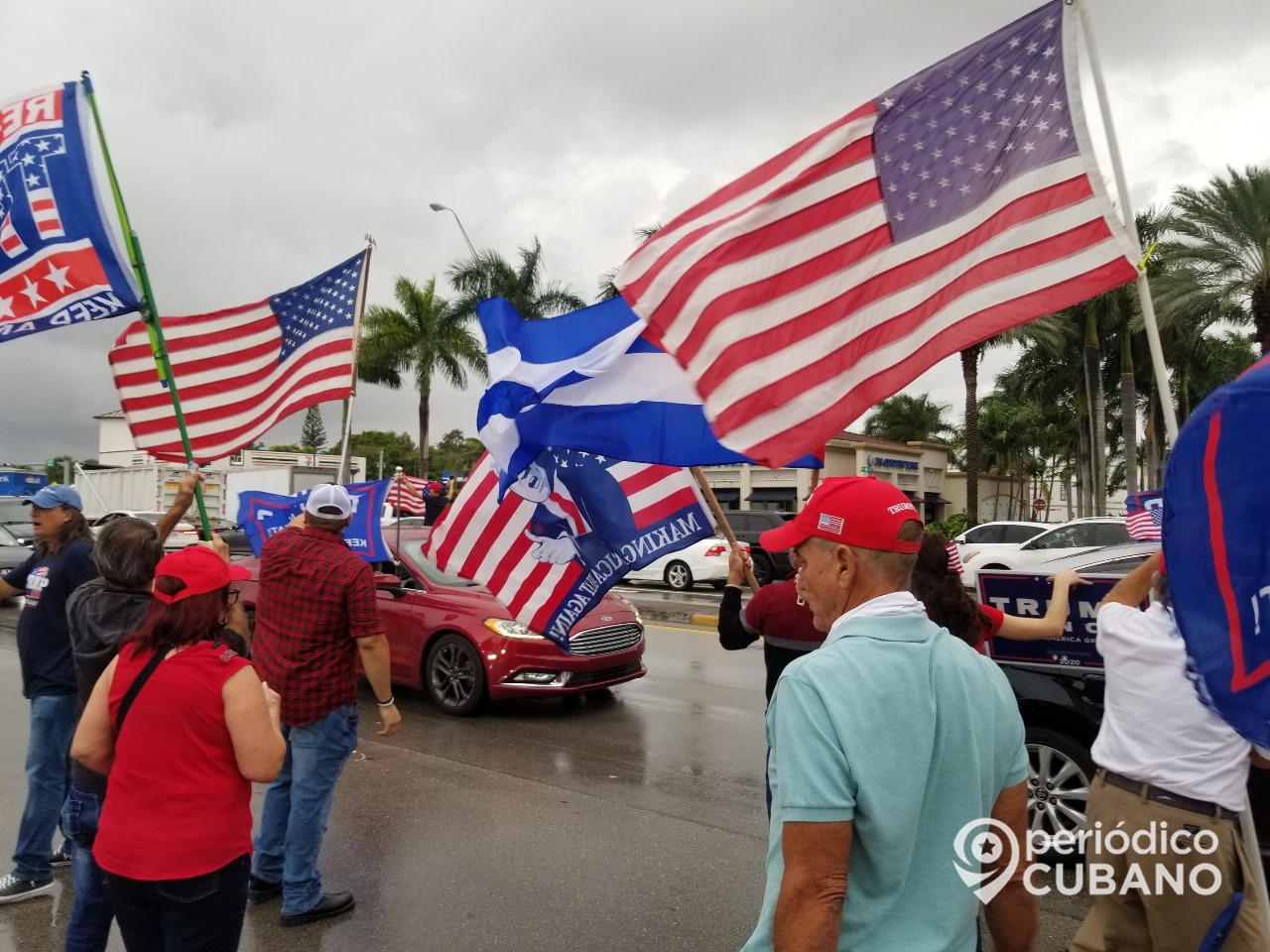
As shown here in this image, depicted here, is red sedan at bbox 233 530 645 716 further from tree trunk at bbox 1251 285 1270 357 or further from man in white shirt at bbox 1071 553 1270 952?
tree trunk at bbox 1251 285 1270 357

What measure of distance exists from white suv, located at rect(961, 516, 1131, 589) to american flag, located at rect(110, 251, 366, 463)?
17242mm

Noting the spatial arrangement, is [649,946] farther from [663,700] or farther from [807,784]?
[663,700]

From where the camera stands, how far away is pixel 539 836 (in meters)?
5.17

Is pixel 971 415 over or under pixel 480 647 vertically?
over

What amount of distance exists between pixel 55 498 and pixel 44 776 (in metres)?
1.26

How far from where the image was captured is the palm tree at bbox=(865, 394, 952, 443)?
197 feet

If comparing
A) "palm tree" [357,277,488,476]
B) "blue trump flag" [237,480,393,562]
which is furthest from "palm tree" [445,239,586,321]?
"blue trump flag" [237,480,393,562]

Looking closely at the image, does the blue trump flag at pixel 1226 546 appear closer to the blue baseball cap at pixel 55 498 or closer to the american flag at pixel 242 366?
the blue baseball cap at pixel 55 498

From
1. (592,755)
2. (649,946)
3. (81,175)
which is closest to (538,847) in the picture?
(649,946)

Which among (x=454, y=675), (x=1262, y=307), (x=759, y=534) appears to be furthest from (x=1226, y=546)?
(x=1262, y=307)

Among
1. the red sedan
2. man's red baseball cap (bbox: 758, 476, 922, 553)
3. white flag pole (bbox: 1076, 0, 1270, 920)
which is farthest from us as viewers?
the red sedan

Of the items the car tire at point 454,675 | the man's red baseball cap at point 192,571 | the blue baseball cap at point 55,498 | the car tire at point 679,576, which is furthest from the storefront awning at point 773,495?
the man's red baseball cap at point 192,571

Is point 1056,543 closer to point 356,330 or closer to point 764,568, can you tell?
point 764,568

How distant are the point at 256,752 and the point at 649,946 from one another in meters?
2.08
